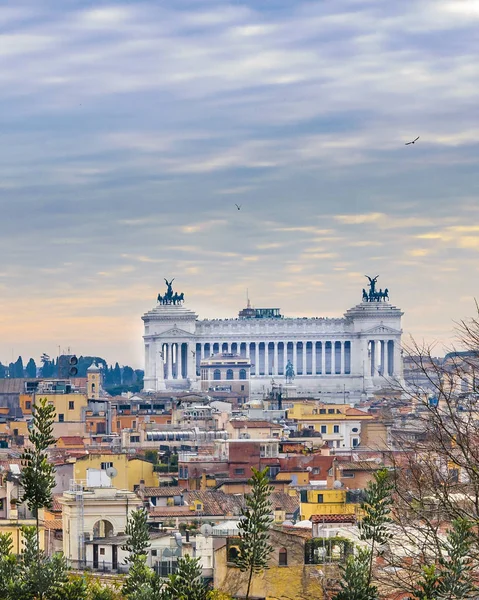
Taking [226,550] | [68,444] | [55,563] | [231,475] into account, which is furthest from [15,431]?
[55,563]

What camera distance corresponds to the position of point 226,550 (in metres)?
38.7

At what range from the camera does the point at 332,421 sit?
3981 inches

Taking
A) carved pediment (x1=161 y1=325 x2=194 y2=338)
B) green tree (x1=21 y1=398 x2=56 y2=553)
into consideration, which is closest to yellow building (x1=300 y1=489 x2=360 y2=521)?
green tree (x1=21 y1=398 x2=56 y2=553)

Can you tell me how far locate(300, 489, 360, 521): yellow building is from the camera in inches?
Result: 2019

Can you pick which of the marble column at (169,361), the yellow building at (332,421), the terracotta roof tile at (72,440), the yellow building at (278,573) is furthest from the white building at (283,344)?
the yellow building at (278,573)

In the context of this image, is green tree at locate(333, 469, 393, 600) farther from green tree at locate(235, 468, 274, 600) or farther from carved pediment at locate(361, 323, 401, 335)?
carved pediment at locate(361, 323, 401, 335)

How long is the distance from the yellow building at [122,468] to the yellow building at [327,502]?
5.35 meters

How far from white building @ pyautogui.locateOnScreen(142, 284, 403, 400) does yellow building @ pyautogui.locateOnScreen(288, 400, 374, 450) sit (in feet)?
259

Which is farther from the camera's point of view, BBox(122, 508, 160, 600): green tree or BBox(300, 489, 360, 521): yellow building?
BBox(300, 489, 360, 521): yellow building

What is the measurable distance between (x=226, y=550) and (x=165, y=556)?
204 centimetres

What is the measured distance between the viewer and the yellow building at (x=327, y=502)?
51281 mm

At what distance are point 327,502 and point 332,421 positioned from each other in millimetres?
46983

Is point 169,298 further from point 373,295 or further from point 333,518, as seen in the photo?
point 333,518

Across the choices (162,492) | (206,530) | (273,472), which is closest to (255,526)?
(206,530)
